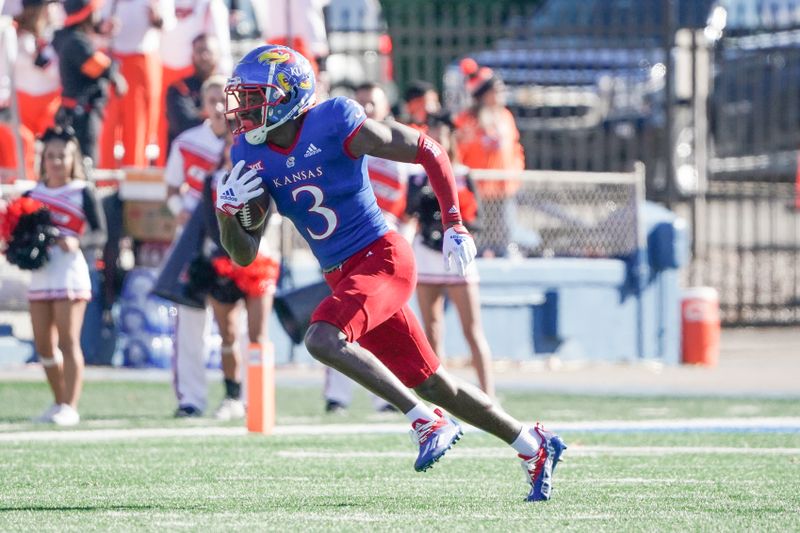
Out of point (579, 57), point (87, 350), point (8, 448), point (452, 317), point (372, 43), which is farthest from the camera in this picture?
point (372, 43)

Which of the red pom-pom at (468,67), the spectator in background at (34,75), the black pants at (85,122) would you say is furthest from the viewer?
the red pom-pom at (468,67)

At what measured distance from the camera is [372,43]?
20.6 m

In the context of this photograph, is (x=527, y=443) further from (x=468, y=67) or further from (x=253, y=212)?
(x=468, y=67)

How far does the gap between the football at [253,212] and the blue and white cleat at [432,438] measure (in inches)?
41.6

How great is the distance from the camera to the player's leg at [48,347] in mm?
10570

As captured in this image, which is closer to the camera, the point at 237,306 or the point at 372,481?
the point at 372,481

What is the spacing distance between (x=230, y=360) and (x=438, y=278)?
4.82 ft

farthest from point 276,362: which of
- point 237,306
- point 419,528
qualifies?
point 419,528

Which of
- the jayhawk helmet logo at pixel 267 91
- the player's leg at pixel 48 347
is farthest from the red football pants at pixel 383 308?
the player's leg at pixel 48 347

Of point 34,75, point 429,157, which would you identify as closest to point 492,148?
point 34,75

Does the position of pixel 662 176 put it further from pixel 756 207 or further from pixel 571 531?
pixel 571 531

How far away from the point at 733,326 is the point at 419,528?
39.7 ft

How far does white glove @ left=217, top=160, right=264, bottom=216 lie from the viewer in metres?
6.81

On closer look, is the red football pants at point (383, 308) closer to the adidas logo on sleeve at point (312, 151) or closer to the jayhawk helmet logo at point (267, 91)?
the adidas logo on sleeve at point (312, 151)
